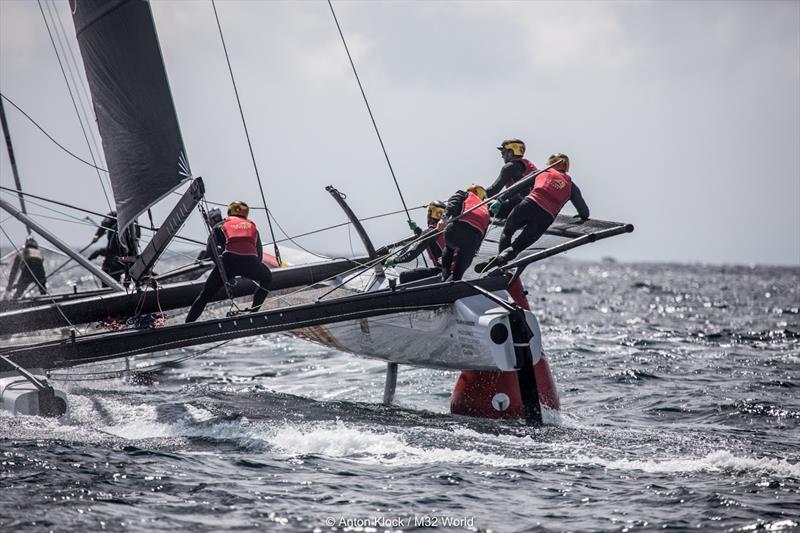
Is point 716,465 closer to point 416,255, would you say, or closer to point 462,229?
point 462,229

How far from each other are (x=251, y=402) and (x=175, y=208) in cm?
211

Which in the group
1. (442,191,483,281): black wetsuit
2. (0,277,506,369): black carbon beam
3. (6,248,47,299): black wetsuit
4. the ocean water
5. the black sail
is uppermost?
the black sail

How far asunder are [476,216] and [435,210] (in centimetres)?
82

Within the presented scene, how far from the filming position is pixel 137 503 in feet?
19.5

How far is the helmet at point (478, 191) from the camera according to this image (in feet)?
32.8

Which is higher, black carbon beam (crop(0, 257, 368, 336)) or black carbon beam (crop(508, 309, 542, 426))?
black carbon beam (crop(0, 257, 368, 336))

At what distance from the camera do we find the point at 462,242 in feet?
31.3

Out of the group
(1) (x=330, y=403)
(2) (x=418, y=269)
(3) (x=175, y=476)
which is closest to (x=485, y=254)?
(2) (x=418, y=269)

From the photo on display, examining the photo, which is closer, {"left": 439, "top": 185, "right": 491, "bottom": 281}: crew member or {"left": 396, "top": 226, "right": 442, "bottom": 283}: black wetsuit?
{"left": 439, "top": 185, "right": 491, "bottom": 281}: crew member

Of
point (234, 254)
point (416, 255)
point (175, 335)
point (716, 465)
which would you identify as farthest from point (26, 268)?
point (716, 465)

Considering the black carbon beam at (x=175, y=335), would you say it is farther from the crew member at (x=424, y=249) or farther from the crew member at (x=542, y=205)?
the crew member at (x=542, y=205)

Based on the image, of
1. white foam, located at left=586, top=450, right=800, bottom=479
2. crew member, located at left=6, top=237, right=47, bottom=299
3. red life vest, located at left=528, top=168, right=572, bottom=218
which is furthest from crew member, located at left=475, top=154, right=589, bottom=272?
crew member, located at left=6, top=237, right=47, bottom=299

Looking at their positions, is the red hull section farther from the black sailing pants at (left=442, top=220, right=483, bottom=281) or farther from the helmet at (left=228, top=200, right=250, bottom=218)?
the helmet at (left=228, top=200, right=250, bottom=218)

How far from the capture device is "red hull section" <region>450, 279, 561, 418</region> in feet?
30.4
